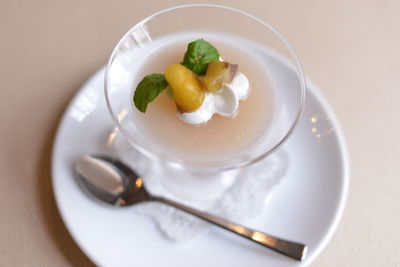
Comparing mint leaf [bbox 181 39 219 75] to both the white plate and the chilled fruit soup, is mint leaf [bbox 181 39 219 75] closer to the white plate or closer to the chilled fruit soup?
the chilled fruit soup

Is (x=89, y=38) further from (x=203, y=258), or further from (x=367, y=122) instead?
(x=367, y=122)

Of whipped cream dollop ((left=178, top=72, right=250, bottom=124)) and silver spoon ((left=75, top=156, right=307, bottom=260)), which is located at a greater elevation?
whipped cream dollop ((left=178, top=72, right=250, bottom=124))

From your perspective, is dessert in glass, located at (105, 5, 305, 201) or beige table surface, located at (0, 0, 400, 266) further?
beige table surface, located at (0, 0, 400, 266)

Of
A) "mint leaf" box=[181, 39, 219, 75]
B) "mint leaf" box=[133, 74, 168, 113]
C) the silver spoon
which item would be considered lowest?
the silver spoon

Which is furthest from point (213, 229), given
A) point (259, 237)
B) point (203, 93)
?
point (203, 93)

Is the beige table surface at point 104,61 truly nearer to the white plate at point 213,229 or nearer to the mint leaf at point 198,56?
the white plate at point 213,229

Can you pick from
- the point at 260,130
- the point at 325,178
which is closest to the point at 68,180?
the point at 260,130

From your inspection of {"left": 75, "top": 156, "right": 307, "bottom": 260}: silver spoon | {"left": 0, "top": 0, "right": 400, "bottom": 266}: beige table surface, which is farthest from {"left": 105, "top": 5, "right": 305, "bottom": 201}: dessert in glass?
{"left": 0, "top": 0, "right": 400, "bottom": 266}: beige table surface
